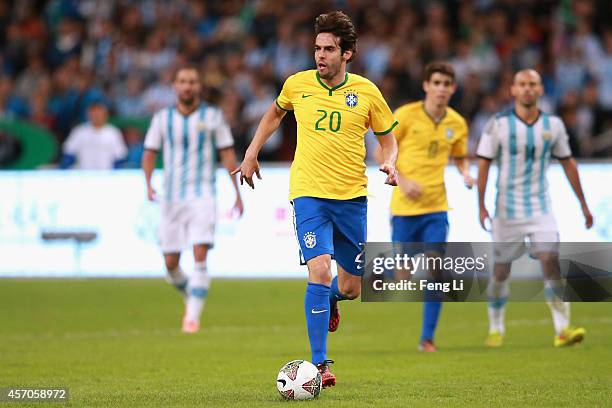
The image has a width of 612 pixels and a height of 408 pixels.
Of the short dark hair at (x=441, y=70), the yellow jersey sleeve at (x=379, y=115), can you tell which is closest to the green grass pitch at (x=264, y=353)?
the yellow jersey sleeve at (x=379, y=115)

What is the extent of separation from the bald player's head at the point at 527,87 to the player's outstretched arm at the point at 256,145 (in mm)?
3549

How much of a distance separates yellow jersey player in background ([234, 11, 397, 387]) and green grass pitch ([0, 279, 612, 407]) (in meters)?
0.85

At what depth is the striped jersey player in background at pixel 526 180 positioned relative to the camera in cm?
1160

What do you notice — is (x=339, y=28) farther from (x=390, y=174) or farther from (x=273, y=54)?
(x=273, y=54)

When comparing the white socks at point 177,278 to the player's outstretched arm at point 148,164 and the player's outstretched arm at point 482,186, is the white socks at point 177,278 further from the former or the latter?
the player's outstretched arm at point 482,186

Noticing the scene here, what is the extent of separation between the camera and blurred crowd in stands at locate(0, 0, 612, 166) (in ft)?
68.8

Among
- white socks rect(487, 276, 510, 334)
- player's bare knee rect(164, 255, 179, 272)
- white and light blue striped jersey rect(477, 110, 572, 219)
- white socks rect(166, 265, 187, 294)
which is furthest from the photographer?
white socks rect(166, 265, 187, 294)

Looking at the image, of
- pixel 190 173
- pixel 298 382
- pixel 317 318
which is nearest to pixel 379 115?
pixel 317 318

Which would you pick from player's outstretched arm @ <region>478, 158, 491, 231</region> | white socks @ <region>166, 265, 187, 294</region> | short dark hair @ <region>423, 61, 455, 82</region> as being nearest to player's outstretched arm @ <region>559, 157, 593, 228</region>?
player's outstretched arm @ <region>478, 158, 491, 231</region>

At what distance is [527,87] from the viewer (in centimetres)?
1153

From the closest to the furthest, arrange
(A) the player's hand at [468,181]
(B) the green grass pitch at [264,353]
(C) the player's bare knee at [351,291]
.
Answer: (B) the green grass pitch at [264,353] → (C) the player's bare knee at [351,291] → (A) the player's hand at [468,181]

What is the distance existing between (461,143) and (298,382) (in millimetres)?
4745

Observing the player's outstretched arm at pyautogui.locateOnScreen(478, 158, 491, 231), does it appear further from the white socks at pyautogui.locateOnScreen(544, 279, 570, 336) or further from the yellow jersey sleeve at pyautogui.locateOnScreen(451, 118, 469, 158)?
the white socks at pyautogui.locateOnScreen(544, 279, 570, 336)

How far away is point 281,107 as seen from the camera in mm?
8688
